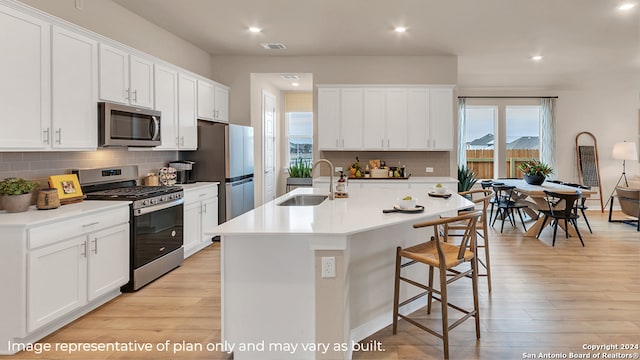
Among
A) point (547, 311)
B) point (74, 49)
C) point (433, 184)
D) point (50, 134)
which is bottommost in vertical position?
point (547, 311)

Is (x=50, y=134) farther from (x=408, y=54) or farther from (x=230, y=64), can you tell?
(x=408, y=54)

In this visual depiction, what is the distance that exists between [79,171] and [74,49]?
3.57 ft

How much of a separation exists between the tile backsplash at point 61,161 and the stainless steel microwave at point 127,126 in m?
0.36

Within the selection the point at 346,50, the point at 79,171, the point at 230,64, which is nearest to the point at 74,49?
the point at 79,171

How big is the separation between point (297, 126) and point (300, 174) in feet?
3.96

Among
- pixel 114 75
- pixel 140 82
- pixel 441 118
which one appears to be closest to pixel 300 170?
pixel 441 118

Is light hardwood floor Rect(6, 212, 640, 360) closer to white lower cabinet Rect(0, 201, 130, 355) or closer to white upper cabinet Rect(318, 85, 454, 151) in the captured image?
white lower cabinet Rect(0, 201, 130, 355)

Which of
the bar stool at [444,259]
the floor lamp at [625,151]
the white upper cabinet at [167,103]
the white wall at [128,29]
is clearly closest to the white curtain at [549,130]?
the floor lamp at [625,151]

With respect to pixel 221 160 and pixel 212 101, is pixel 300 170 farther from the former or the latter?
pixel 221 160

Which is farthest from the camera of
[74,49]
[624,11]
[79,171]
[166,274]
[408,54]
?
[408,54]

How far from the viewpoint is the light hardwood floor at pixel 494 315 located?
2.55m

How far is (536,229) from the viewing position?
19.6 ft

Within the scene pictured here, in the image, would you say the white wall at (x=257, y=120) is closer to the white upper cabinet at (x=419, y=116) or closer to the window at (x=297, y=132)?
the window at (x=297, y=132)

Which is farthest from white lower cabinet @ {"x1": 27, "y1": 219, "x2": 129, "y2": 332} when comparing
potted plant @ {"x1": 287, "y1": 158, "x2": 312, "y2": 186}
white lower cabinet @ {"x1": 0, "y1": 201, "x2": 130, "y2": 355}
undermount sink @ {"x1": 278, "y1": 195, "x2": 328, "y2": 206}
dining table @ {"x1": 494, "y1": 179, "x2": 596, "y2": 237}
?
dining table @ {"x1": 494, "y1": 179, "x2": 596, "y2": 237}
